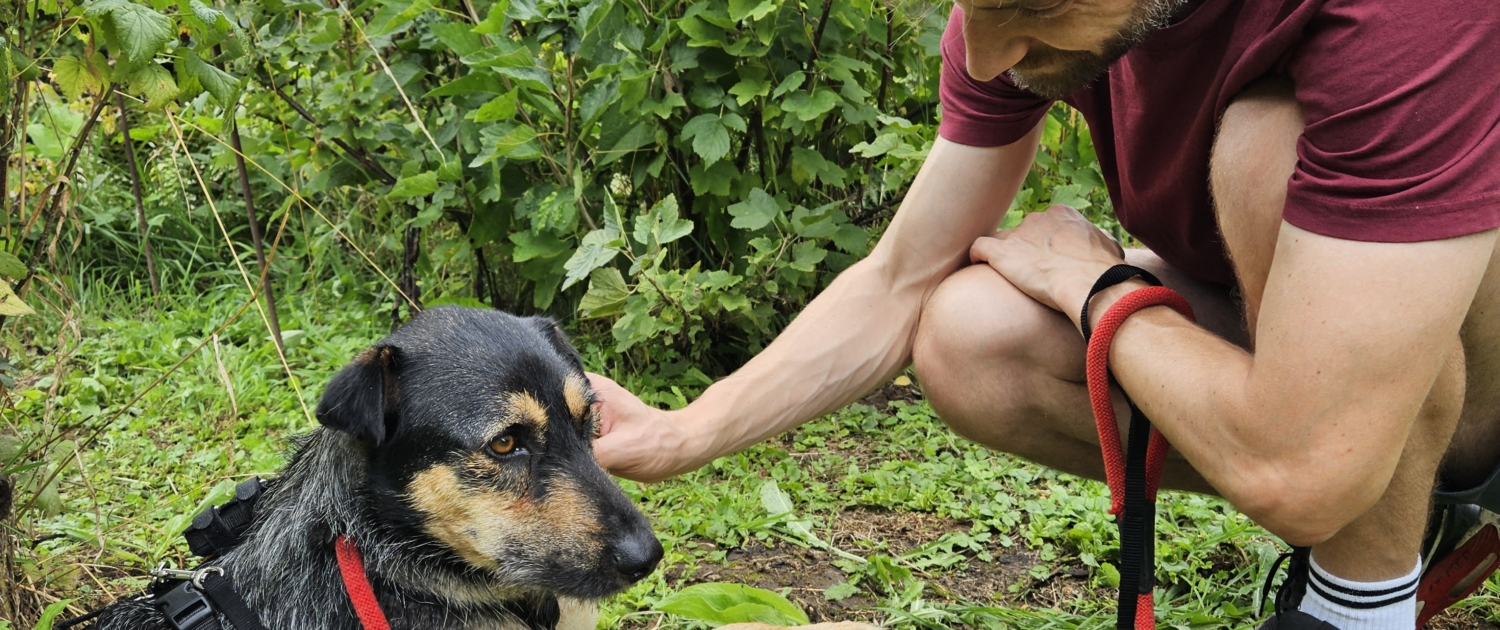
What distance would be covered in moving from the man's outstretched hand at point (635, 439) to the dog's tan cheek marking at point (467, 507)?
0.40 meters

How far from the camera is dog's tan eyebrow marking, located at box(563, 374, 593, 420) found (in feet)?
8.43

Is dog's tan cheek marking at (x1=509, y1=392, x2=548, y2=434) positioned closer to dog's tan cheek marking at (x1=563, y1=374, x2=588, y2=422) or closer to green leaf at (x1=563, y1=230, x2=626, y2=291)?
dog's tan cheek marking at (x1=563, y1=374, x2=588, y2=422)

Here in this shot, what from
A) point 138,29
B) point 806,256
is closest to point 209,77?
point 138,29

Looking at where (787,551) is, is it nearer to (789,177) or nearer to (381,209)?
(789,177)

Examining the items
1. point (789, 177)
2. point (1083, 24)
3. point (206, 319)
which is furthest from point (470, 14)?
point (1083, 24)

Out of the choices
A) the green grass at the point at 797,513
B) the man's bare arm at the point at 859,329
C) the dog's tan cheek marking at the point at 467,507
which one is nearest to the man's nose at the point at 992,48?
the man's bare arm at the point at 859,329

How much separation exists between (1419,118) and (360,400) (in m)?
2.00

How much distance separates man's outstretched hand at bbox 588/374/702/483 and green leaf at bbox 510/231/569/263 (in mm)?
1505

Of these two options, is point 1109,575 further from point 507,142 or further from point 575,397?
point 507,142

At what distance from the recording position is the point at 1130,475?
97.0 inches

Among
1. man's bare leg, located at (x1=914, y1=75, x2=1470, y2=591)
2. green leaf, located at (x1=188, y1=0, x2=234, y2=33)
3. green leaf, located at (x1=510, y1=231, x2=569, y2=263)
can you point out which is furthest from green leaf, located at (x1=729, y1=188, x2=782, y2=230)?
green leaf, located at (x1=188, y1=0, x2=234, y2=33)

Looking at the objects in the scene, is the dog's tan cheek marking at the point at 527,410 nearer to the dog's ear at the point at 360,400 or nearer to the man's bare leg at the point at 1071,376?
the dog's ear at the point at 360,400

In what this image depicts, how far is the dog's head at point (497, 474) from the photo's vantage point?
7.92ft

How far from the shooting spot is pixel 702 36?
3953 millimetres
